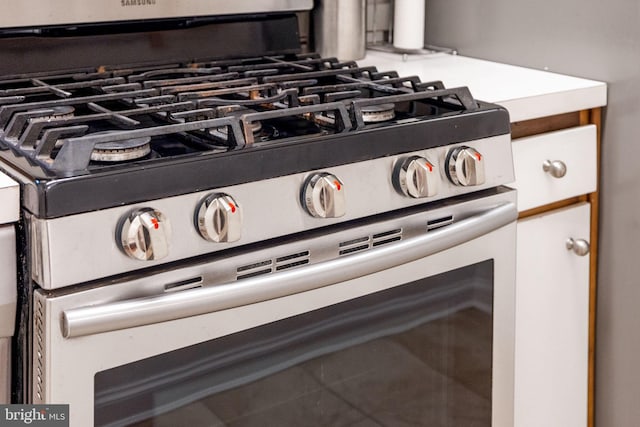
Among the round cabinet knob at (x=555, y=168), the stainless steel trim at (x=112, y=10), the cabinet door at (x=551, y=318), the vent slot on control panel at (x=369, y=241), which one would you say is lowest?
the cabinet door at (x=551, y=318)

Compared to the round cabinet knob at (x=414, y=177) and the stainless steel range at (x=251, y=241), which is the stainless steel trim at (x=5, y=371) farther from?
the round cabinet knob at (x=414, y=177)

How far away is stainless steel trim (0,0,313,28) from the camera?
60.8 inches

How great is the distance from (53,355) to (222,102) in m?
0.43

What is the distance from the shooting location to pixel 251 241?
1.15 meters

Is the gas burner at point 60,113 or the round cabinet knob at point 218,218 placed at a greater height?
the gas burner at point 60,113

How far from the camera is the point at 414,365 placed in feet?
4.46

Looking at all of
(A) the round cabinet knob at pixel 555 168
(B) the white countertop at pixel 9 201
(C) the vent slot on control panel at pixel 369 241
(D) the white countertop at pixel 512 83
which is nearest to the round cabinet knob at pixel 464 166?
(C) the vent slot on control panel at pixel 369 241

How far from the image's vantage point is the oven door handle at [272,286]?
40.8 inches

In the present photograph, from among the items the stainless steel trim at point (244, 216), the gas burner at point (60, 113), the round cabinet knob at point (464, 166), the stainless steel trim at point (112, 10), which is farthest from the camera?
the stainless steel trim at point (112, 10)

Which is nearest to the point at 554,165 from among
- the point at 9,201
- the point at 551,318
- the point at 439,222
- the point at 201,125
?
the point at 551,318

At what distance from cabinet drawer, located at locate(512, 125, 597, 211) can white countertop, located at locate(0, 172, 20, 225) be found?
2.85ft

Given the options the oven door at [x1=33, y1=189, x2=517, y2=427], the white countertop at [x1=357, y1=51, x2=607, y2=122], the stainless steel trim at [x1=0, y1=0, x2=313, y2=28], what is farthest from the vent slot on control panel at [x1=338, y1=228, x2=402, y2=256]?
the stainless steel trim at [x1=0, y1=0, x2=313, y2=28]

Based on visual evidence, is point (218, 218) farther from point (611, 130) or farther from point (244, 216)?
point (611, 130)

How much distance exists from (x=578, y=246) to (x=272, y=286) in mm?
767
